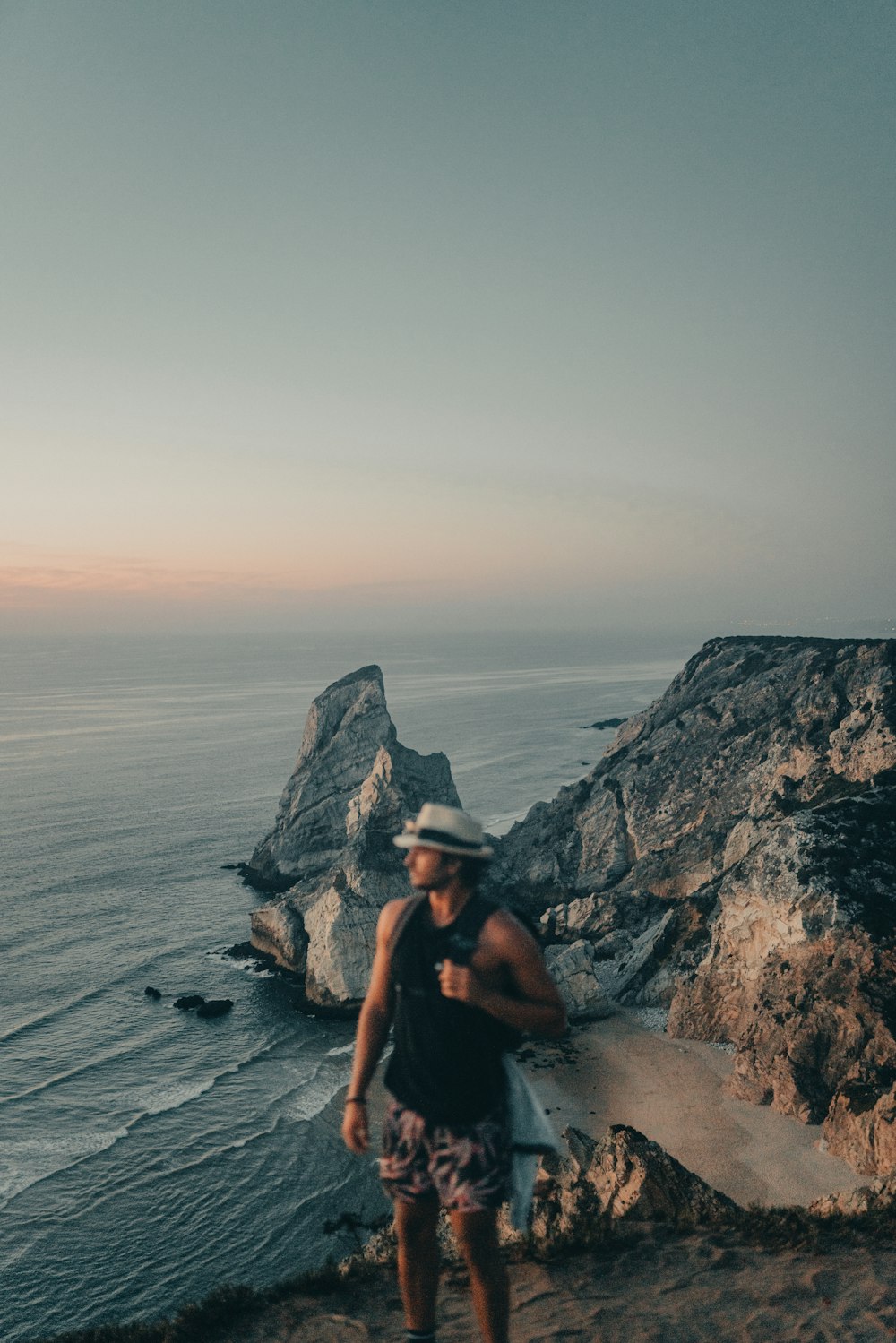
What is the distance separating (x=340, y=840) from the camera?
56969 millimetres

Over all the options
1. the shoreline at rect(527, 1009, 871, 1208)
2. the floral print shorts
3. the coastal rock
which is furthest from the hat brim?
the coastal rock

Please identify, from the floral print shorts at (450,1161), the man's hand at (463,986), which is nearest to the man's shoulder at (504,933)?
the man's hand at (463,986)

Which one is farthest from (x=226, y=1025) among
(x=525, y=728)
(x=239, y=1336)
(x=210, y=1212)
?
(x=525, y=728)

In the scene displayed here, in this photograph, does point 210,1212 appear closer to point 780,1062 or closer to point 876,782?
point 780,1062

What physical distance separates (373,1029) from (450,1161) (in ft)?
2.81

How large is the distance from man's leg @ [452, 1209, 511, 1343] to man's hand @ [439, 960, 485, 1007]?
141cm

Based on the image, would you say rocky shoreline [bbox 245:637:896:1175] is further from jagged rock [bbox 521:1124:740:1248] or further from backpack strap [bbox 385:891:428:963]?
backpack strap [bbox 385:891:428:963]

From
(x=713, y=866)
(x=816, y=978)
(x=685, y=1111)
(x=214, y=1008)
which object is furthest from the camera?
(x=713, y=866)

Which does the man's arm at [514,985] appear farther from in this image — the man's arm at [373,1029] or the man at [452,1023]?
the man's arm at [373,1029]

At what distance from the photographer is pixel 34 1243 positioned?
20344mm

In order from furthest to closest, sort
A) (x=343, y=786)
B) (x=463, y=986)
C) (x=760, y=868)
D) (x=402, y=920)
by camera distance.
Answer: (x=343, y=786) < (x=760, y=868) < (x=402, y=920) < (x=463, y=986)

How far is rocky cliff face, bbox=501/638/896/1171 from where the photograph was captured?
25.6 meters

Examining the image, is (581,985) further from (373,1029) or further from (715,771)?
(373,1029)

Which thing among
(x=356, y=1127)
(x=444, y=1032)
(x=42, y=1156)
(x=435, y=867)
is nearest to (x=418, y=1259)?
(x=356, y=1127)
